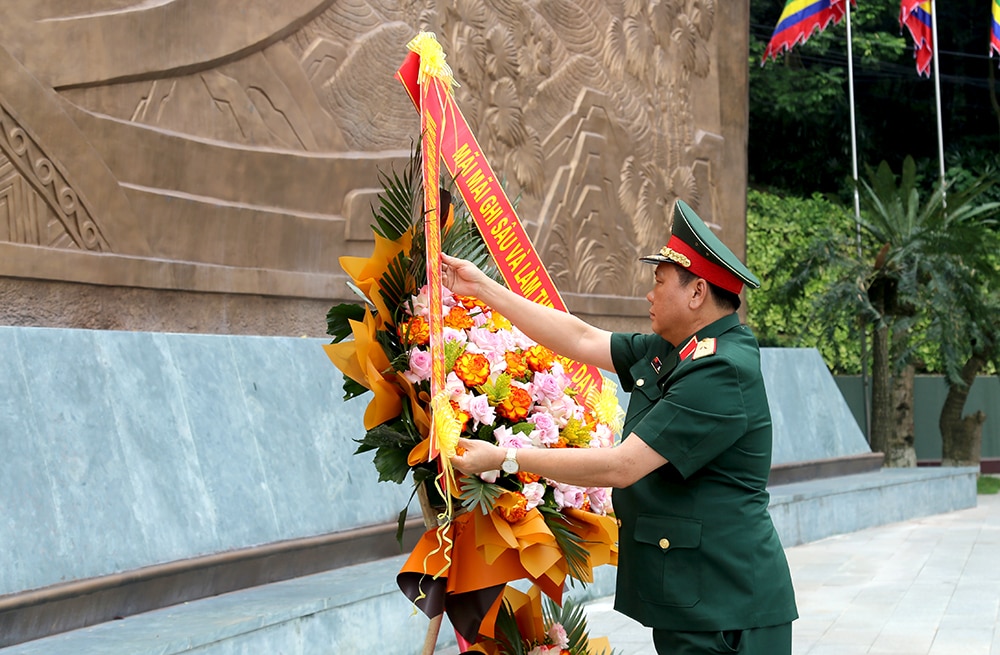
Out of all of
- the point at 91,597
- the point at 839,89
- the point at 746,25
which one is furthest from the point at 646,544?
the point at 839,89

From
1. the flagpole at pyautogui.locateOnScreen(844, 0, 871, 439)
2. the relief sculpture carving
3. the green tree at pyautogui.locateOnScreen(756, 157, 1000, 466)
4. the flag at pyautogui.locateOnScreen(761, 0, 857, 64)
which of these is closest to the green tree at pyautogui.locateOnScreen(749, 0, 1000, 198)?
the flagpole at pyautogui.locateOnScreen(844, 0, 871, 439)

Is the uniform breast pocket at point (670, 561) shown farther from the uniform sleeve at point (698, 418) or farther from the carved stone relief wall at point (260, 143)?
the carved stone relief wall at point (260, 143)

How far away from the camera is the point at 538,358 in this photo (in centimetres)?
283

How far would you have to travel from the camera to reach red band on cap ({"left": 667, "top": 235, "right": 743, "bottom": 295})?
2584 millimetres

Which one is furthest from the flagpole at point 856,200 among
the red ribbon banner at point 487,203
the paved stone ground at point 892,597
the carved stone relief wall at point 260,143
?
the red ribbon banner at point 487,203

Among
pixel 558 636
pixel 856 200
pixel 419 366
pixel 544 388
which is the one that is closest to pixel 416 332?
pixel 419 366

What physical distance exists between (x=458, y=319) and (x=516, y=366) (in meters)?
Result: 0.18

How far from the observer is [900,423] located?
11406 millimetres

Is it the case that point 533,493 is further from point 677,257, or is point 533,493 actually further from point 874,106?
point 874,106

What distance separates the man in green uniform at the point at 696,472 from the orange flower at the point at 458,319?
0.36 m

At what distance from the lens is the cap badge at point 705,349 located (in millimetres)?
2541

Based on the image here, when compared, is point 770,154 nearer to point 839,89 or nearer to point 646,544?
point 839,89

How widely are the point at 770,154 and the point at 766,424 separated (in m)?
18.7

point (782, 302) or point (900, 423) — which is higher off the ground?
point (782, 302)
